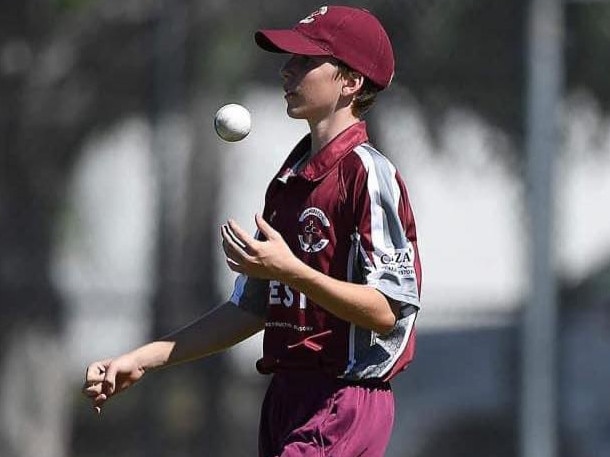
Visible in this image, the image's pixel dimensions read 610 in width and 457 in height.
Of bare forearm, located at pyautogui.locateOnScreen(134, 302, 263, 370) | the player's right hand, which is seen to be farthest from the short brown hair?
the player's right hand

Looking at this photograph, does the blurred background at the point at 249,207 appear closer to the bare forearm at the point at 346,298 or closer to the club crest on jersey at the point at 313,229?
the club crest on jersey at the point at 313,229

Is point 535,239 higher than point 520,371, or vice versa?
point 535,239

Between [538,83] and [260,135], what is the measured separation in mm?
1539

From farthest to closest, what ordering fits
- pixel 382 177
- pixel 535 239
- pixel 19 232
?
pixel 19 232
pixel 535 239
pixel 382 177

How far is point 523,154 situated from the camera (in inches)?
381

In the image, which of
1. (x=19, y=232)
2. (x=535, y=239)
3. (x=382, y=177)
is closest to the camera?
(x=382, y=177)

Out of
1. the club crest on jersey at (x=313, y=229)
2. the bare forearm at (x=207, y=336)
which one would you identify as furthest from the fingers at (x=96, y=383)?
the club crest on jersey at (x=313, y=229)

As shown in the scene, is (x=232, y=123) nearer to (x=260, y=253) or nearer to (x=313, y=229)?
(x=313, y=229)

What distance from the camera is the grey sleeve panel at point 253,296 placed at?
16.3ft

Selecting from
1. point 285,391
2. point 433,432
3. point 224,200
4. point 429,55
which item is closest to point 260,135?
point 224,200

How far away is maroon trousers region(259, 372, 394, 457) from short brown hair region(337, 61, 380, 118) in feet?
2.40

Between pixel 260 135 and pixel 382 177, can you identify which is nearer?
pixel 382 177

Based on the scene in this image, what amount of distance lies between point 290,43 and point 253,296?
0.74 metres

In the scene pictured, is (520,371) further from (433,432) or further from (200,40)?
(200,40)
